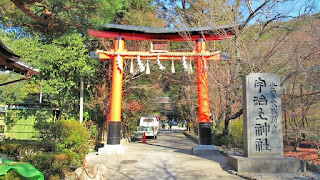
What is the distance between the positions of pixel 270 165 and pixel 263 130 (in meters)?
1.08

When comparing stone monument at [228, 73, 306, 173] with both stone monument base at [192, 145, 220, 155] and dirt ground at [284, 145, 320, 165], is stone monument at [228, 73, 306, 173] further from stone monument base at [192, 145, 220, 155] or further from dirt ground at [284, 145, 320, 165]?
dirt ground at [284, 145, 320, 165]

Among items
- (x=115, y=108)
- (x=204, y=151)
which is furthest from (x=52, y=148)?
(x=204, y=151)

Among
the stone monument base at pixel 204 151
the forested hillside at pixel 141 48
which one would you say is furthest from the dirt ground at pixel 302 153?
the stone monument base at pixel 204 151

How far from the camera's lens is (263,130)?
7652 mm

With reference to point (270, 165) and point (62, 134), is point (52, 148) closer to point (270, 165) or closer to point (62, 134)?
point (62, 134)

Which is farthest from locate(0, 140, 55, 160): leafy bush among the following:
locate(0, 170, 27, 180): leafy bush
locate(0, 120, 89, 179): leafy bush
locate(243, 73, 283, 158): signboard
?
locate(243, 73, 283, 158): signboard

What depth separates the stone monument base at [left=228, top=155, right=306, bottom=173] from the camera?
23.4ft

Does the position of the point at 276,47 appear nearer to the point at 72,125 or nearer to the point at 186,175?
the point at 186,175

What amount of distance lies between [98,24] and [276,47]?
7.43 m

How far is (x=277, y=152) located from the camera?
750cm

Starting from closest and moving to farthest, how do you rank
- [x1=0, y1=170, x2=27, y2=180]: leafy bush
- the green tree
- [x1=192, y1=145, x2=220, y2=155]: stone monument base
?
[x1=0, y1=170, x2=27, y2=180]: leafy bush → the green tree → [x1=192, y1=145, x2=220, y2=155]: stone monument base

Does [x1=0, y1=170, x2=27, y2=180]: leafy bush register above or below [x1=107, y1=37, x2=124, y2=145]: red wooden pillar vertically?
below

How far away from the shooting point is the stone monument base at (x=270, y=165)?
23.4 feet

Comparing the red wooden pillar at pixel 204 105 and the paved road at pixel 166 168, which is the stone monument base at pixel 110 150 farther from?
the red wooden pillar at pixel 204 105
